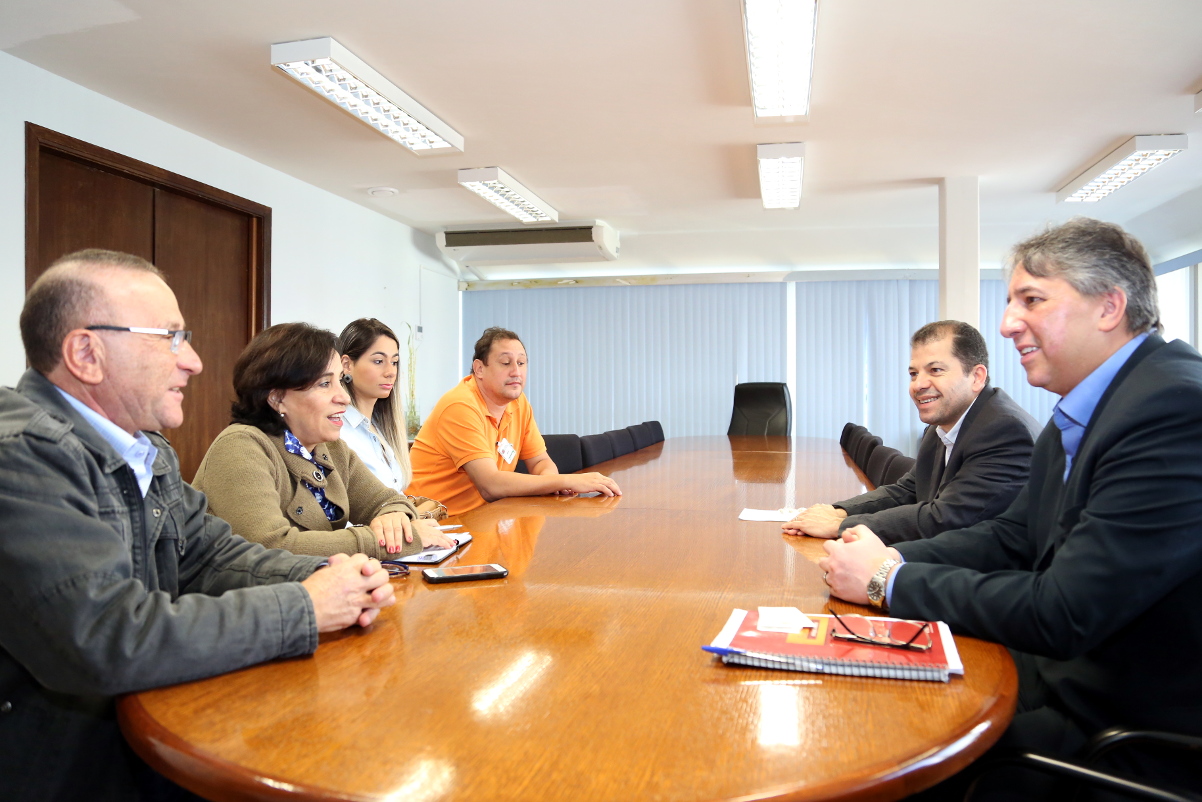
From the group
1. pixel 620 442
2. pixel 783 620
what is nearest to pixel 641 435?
pixel 620 442

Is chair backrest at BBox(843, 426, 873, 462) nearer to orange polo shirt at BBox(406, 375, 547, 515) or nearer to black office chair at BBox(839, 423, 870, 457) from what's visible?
black office chair at BBox(839, 423, 870, 457)

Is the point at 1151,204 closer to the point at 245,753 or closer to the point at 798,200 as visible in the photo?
the point at 798,200

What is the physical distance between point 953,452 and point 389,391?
7.29 ft

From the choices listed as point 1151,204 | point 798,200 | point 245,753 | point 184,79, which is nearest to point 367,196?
point 184,79

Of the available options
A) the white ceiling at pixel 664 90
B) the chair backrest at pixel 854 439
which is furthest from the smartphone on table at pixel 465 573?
the chair backrest at pixel 854 439

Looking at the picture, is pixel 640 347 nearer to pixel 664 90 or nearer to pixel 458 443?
pixel 664 90

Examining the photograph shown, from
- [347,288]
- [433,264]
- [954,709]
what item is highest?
[433,264]

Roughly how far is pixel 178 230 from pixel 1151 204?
7665 mm

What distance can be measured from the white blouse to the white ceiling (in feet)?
5.57

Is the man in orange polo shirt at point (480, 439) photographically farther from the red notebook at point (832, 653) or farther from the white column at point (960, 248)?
the white column at point (960, 248)

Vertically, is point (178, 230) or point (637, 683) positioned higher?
point (178, 230)

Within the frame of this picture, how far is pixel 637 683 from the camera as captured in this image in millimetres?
1115

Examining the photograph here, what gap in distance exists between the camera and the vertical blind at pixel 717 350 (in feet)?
28.2

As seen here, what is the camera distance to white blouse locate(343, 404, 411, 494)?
305 cm
